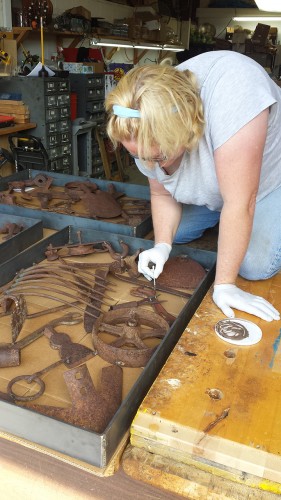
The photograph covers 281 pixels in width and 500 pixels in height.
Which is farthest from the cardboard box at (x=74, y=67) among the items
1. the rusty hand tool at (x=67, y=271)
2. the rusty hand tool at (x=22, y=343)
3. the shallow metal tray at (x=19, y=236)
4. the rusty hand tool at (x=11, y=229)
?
the rusty hand tool at (x=22, y=343)

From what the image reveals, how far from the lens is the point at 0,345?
1.31 meters

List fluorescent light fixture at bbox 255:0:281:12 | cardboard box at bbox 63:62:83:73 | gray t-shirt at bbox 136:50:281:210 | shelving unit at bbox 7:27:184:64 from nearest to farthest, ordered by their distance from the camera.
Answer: gray t-shirt at bbox 136:50:281:210 < shelving unit at bbox 7:27:184:64 < cardboard box at bbox 63:62:83:73 < fluorescent light fixture at bbox 255:0:281:12

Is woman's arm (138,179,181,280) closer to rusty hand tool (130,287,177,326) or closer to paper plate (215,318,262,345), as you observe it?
rusty hand tool (130,287,177,326)

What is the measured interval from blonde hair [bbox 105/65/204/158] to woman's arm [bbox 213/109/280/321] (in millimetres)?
127

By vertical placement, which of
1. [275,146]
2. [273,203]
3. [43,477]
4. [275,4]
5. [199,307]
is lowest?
[43,477]

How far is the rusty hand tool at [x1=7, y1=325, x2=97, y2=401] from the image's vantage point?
1126 millimetres

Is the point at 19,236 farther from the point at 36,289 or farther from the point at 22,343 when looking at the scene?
the point at 22,343

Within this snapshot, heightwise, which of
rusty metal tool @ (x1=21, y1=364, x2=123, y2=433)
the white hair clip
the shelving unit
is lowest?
rusty metal tool @ (x1=21, y1=364, x2=123, y2=433)

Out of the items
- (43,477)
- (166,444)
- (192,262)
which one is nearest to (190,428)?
(166,444)

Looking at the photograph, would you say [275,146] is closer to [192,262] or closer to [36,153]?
[192,262]

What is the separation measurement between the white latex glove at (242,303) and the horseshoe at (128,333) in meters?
0.18

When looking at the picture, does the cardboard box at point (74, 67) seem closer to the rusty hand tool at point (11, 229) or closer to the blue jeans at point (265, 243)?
the rusty hand tool at point (11, 229)

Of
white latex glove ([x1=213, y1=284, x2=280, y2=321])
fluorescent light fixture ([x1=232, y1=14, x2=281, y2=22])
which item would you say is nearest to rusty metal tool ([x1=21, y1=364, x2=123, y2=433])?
white latex glove ([x1=213, y1=284, x2=280, y2=321])

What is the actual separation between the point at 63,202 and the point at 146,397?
1629mm
